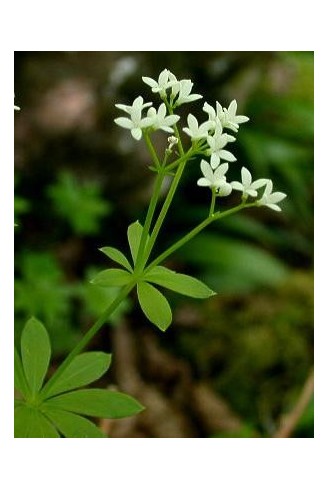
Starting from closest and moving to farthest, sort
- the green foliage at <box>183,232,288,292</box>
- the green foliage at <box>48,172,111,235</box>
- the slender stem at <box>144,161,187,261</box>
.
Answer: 1. the slender stem at <box>144,161,187,261</box>
2. the green foliage at <box>48,172,111,235</box>
3. the green foliage at <box>183,232,288,292</box>

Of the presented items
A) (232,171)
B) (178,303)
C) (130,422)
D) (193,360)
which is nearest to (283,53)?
(232,171)

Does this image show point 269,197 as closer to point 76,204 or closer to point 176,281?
point 176,281

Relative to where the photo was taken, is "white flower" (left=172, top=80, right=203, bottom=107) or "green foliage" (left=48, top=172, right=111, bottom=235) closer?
"white flower" (left=172, top=80, right=203, bottom=107)

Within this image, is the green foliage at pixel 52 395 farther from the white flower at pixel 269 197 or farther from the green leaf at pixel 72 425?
the white flower at pixel 269 197

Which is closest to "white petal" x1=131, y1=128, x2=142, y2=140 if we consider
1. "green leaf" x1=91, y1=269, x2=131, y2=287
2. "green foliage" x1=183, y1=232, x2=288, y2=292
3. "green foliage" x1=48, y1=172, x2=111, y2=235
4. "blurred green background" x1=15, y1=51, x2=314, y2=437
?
"green leaf" x1=91, y1=269, x2=131, y2=287

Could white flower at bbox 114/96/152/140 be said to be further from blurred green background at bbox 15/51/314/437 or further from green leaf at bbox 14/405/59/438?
blurred green background at bbox 15/51/314/437

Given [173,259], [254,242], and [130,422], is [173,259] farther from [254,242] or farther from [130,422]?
[130,422]
